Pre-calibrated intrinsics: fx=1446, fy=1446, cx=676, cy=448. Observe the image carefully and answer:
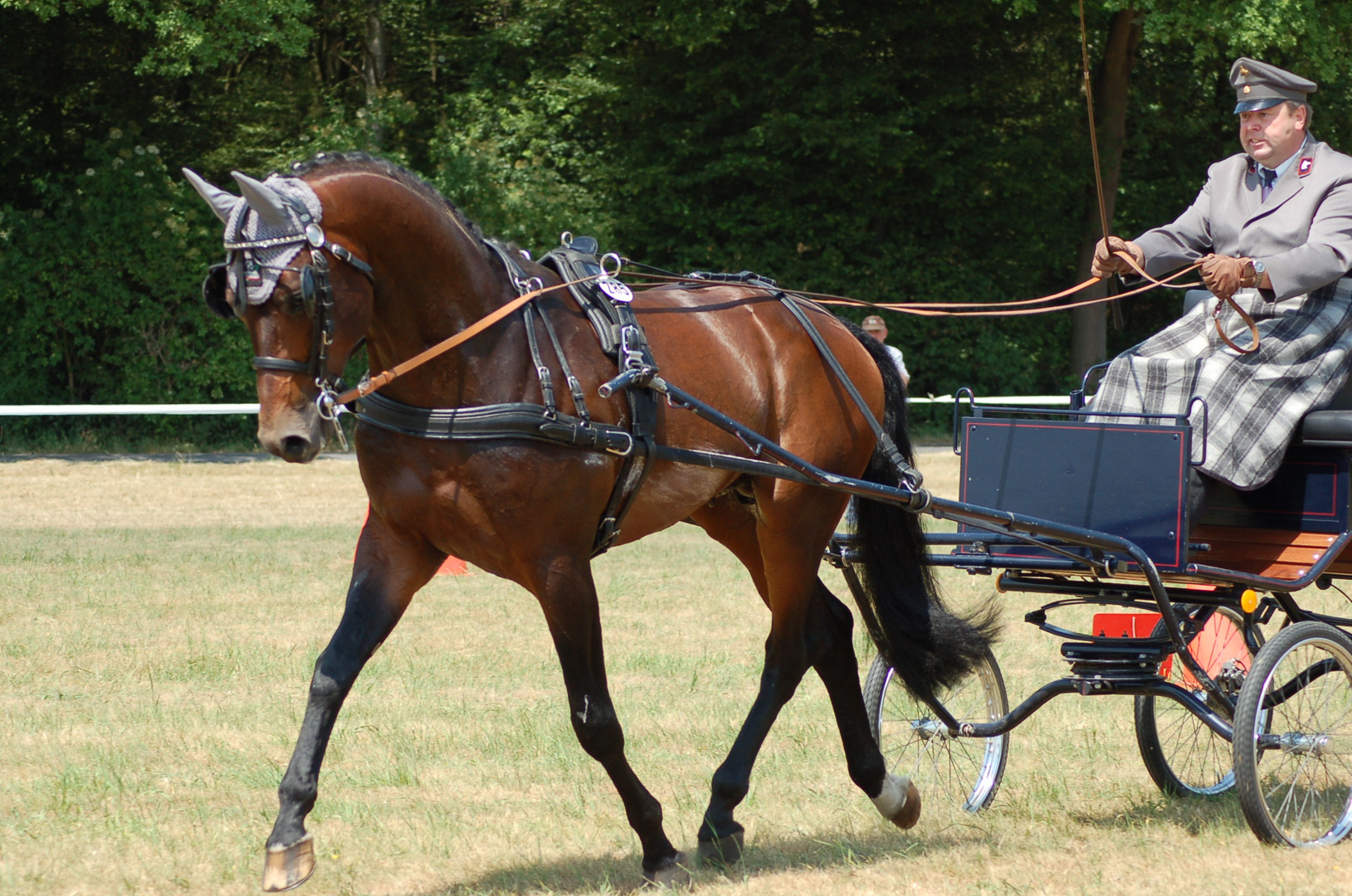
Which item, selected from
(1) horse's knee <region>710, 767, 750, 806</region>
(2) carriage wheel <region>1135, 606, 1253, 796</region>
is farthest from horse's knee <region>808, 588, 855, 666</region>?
(2) carriage wheel <region>1135, 606, 1253, 796</region>

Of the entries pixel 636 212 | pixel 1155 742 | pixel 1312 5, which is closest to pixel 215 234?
pixel 636 212

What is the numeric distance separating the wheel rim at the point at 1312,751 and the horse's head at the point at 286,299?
307 cm

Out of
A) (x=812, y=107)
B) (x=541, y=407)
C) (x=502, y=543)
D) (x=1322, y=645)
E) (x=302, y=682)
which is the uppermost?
(x=812, y=107)

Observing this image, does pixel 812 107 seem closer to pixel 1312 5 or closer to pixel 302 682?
pixel 1312 5

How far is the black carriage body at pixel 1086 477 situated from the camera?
4719 mm

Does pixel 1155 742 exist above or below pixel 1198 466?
below

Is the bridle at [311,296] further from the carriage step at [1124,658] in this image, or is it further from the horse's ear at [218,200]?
the carriage step at [1124,658]

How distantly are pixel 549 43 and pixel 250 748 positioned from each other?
717 inches

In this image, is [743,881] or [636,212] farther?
[636,212]

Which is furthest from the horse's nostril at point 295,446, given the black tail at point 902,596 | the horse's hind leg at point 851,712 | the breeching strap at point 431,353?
the black tail at point 902,596

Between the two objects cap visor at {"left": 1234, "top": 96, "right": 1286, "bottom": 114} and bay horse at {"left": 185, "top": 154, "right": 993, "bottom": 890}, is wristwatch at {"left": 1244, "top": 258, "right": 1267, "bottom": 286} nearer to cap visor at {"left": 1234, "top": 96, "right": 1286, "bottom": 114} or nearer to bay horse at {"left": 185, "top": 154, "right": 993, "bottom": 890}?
cap visor at {"left": 1234, "top": 96, "right": 1286, "bottom": 114}

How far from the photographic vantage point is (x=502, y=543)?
394 centimetres

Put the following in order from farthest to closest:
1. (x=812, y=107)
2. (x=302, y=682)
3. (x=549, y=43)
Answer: (x=549, y=43), (x=812, y=107), (x=302, y=682)

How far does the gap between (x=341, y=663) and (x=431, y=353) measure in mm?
900
